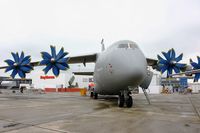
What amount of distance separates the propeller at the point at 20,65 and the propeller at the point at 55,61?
13.7 ft

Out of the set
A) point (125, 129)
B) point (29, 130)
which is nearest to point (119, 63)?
point (125, 129)

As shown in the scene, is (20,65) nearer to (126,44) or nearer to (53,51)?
(53,51)

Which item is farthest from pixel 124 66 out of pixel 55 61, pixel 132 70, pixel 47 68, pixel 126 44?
pixel 47 68

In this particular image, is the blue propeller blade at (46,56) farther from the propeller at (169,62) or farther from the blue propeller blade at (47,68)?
the propeller at (169,62)

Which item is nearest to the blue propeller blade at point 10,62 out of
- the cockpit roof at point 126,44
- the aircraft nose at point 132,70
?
the cockpit roof at point 126,44

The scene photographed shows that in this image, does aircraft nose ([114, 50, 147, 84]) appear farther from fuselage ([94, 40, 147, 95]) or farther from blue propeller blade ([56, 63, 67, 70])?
blue propeller blade ([56, 63, 67, 70])

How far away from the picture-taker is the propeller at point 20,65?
939 inches

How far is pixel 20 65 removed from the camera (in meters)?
23.9

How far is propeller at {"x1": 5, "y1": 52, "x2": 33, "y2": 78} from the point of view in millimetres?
23859

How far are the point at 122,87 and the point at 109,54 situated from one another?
7.66 ft

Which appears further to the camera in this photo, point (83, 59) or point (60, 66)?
point (83, 59)

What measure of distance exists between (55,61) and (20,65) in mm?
5680

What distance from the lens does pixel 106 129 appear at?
20.7 ft

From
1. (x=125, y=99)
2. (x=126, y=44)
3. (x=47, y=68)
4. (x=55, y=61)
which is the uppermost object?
(x=126, y=44)
